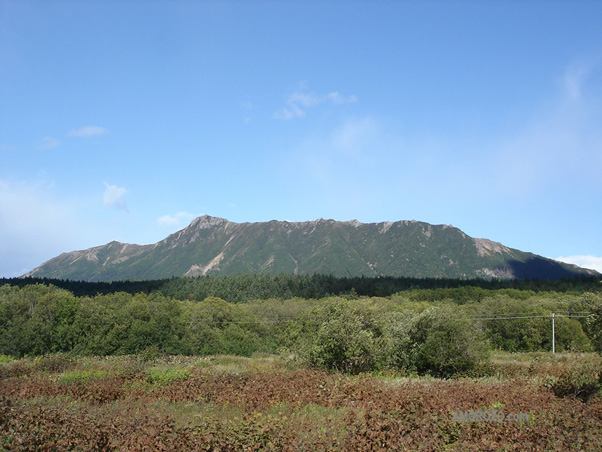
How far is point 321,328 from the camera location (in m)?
25.1

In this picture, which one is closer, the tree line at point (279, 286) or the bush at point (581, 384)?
the bush at point (581, 384)

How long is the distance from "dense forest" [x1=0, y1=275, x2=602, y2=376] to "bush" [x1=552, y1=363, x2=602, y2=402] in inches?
57.9

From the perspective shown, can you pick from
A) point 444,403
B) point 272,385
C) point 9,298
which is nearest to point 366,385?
point 272,385

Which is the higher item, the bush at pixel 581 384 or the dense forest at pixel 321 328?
the bush at pixel 581 384

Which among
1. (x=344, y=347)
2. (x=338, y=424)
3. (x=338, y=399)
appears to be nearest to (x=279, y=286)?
A: (x=344, y=347)

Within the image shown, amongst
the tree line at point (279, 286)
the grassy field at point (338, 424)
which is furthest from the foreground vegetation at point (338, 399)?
the tree line at point (279, 286)

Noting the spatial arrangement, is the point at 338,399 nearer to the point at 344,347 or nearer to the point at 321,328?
the point at 344,347

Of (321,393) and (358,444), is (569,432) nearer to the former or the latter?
(358,444)

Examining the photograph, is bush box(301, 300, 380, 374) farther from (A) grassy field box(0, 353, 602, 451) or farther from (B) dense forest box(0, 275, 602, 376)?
(A) grassy field box(0, 353, 602, 451)

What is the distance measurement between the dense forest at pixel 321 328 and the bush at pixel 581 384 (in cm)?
147

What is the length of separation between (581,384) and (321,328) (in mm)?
14458

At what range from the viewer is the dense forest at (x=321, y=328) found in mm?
25016

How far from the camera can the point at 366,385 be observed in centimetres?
Result: 1460

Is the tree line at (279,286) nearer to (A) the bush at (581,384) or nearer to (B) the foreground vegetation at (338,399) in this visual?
(B) the foreground vegetation at (338,399)
